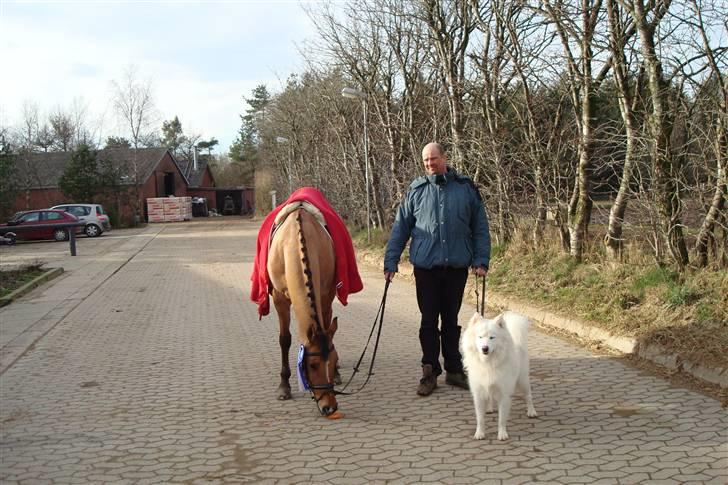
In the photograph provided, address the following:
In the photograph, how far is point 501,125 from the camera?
13578 millimetres

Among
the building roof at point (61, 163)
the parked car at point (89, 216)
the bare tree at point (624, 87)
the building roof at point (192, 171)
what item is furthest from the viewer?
the building roof at point (192, 171)

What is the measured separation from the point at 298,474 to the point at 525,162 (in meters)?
9.28

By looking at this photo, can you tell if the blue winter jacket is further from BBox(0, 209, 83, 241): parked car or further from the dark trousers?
BBox(0, 209, 83, 241): parked car

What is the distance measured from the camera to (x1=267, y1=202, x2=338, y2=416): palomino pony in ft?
16.4

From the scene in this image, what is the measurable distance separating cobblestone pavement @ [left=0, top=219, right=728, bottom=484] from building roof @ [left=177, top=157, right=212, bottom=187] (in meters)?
69.9

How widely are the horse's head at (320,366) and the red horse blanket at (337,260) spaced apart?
117 cm

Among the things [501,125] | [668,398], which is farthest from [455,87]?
[668,398]

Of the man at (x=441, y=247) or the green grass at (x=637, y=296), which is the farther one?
the green grass at (x=637, y=296)

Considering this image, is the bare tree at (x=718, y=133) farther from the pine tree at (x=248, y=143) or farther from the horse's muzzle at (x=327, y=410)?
the pine tree at (x=248, y=143)

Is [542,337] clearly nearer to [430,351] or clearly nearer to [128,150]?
[430,351]

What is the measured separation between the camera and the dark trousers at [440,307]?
6070 mm

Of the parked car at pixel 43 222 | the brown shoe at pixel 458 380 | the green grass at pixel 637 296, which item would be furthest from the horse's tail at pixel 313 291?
the parked car at pixel 43 222

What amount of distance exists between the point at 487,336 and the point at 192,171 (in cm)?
8103

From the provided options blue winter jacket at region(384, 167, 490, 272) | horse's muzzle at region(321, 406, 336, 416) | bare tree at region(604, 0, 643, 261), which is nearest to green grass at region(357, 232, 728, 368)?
bare tree at region(604, 0, 643, 261)
